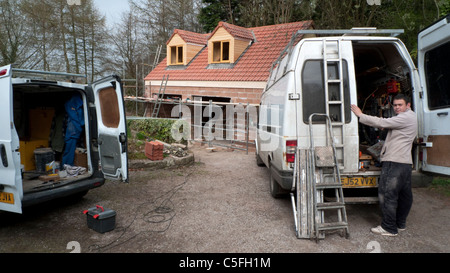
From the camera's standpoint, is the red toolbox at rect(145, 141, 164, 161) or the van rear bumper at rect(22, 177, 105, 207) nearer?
the van rear bumper at rect(22, 177, 105, 207)

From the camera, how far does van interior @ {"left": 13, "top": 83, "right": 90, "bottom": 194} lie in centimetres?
515

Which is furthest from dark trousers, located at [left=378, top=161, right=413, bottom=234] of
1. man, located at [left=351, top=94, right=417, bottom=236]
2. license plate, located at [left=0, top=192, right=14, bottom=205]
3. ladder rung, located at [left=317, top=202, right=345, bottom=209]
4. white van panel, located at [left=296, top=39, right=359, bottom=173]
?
license plate, located at [left=0, top=192, right=14, bottom=205]

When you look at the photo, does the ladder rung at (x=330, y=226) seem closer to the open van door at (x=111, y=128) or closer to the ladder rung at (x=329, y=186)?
the ladder rung at (x=329, y=186)

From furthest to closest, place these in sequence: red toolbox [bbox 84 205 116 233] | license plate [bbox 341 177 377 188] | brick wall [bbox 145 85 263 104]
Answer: brick wall [bbox 145 85 263 104] < license plate [bbox 341 177 377 188] < red toolbox [bbox 84 205 116 233]

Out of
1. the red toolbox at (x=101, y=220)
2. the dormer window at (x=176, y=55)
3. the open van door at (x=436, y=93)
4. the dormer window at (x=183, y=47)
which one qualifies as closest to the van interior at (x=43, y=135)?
the red toolbox at (x=101, y=220)

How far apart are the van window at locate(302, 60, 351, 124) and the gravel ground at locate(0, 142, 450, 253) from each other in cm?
171

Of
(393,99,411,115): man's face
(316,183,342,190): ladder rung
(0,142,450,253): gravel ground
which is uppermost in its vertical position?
(393,99,411,115): man's face

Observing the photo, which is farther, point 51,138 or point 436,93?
point 51,138

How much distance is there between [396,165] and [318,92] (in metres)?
1.45

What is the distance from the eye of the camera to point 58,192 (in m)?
4.36

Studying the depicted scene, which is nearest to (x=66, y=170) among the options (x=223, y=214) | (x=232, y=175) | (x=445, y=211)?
(x=223, y=214)

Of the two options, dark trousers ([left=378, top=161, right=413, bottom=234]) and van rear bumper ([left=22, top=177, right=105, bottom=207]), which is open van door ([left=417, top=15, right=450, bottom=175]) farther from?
van rear bumper ([left=22, top=177, right=105, bottom=207])

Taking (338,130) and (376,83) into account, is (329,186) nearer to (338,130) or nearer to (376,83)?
(338,130)

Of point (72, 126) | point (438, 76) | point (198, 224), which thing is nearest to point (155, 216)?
point (198, 224)
